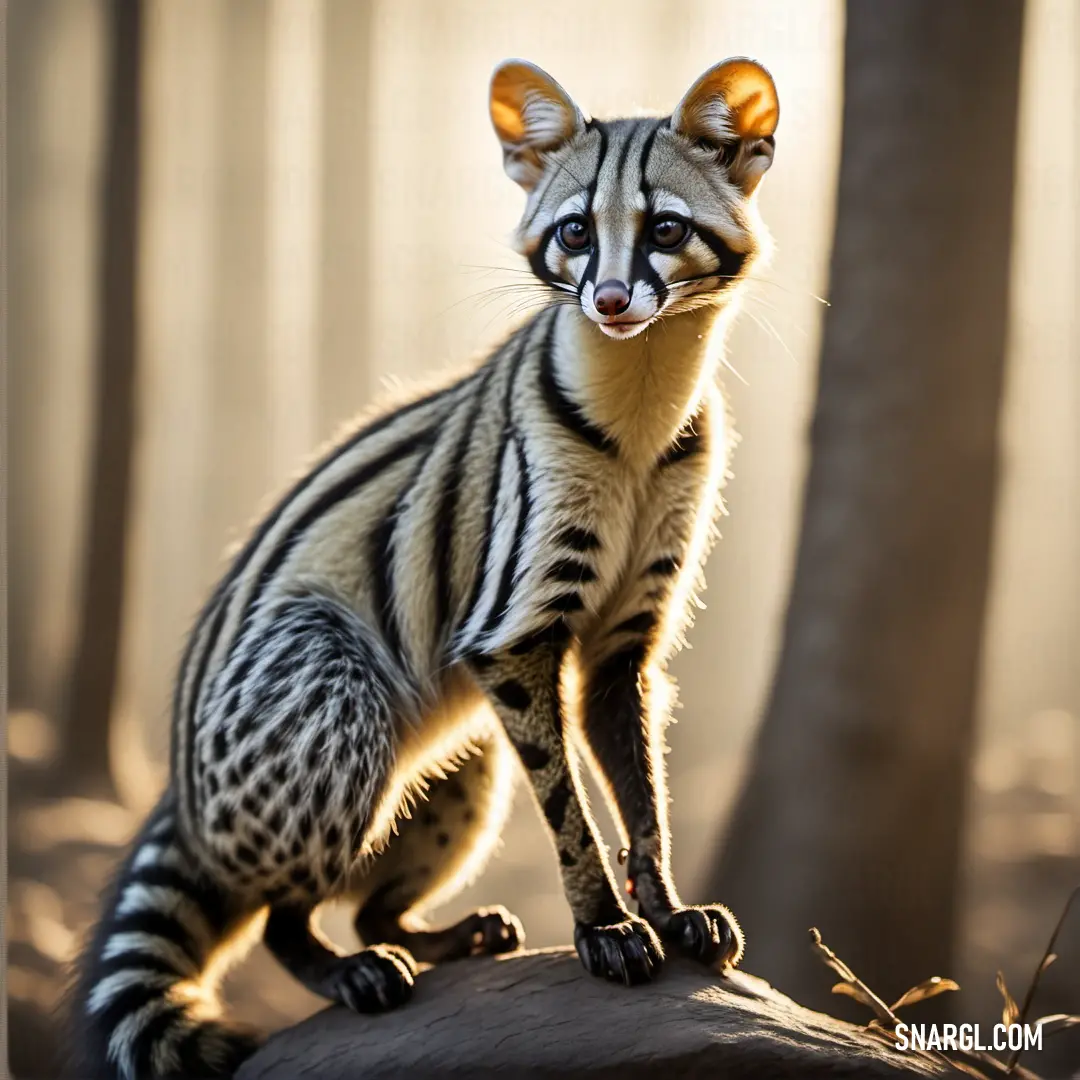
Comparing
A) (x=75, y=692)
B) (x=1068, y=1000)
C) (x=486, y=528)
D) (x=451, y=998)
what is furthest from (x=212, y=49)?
(x=1068, y=1000)

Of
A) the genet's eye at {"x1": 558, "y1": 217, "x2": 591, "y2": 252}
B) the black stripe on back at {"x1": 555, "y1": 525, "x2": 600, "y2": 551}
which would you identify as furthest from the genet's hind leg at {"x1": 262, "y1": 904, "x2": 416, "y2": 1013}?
the genet's eye at {"x1": 558, "y1": 217, "x2": 591, "y2": 252}

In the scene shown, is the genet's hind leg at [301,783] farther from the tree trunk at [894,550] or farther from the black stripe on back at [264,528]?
the tree trunk at [894,550]

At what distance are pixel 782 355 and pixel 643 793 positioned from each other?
1.37 meters

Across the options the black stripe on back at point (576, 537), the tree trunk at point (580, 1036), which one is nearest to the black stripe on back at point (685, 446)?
the black stripe on back at point (576, 537)

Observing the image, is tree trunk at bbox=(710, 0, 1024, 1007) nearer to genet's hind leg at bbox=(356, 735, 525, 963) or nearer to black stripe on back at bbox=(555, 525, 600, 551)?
genet's hind leg at bbox=(356, 735, 525, 963)

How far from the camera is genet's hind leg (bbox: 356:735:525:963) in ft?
10.3

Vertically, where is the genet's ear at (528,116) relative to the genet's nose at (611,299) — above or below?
above

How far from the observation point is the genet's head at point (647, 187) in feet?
8.83

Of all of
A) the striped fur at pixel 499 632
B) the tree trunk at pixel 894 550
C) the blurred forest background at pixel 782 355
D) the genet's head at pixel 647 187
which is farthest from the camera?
the tree trunk at pixel 894 550

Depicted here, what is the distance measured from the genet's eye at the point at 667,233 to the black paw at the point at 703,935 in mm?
1436

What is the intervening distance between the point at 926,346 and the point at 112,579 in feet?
9.02

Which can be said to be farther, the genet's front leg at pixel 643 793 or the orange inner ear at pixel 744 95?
the genet's front leg at pixel 643 793

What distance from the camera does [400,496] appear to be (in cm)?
316

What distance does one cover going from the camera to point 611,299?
2.54 m
